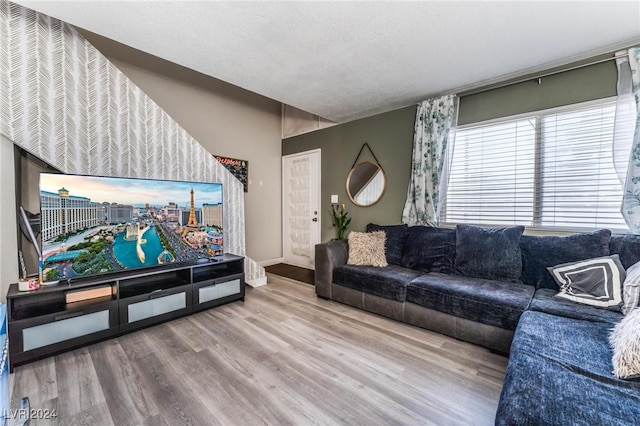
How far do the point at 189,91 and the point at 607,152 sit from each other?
4593 mm

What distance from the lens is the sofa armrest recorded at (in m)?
2.99

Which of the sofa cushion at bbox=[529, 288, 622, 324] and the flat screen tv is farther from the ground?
the flat screen tv

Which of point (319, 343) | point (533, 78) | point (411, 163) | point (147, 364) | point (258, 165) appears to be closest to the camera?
point (147, 364)

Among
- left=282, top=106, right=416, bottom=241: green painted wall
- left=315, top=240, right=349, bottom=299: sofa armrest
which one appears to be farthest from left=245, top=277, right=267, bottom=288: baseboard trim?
left=282, top=106, right=416, bottom=241: green painted wall

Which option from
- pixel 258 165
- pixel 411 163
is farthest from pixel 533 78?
pixel 258 165

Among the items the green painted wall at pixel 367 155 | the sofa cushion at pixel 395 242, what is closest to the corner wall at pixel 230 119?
the green painted wall at pixel 367 155

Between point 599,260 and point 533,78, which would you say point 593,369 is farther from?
point 533,78

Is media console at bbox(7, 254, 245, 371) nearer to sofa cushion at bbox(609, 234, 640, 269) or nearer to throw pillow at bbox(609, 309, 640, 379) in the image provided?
throw pillow at bbox(609, 309, 640, 379)

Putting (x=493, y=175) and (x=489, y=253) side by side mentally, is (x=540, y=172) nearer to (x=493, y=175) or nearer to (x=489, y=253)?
(x=493, y=175)

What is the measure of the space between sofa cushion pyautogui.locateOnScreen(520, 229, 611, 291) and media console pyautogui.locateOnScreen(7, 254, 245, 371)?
2.90 metres

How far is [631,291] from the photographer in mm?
1664

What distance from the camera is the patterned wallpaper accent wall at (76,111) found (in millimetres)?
2000

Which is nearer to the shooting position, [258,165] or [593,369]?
[593,369]

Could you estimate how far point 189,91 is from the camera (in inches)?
142
